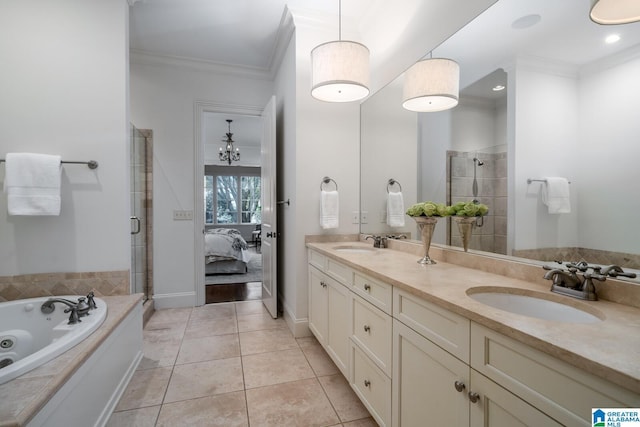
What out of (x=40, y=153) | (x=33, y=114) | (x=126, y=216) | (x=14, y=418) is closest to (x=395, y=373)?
(x=14, y=418)

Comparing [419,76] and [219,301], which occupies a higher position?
[419,76]

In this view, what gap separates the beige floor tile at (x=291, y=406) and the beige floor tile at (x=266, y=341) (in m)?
0.53

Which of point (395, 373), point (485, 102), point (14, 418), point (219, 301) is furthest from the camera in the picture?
point (219, 301)

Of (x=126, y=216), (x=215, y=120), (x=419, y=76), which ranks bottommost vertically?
(x=126, y=216)

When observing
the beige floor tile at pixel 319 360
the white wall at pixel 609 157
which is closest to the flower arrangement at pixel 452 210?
the white wall at pixel 609 157

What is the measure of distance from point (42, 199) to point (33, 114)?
23.8 inches

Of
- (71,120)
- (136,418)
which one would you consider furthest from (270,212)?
(136,418)

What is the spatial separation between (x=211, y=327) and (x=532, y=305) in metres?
2.70

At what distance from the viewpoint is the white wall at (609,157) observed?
977 mm

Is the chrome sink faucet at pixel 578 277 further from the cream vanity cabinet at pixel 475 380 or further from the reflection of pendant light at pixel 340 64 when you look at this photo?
the reflection of pendant light at pixel 340 64

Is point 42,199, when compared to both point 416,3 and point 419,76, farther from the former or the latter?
point 416,3

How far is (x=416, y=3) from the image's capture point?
6.76ft

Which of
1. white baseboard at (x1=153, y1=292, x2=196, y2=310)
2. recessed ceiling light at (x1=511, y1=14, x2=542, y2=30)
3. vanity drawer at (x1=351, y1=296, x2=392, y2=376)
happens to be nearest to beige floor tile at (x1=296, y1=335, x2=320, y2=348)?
vanity drawer at (x1=351, y1=296, x2=392, y2=376)

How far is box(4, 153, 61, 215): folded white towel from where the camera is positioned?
188cm
